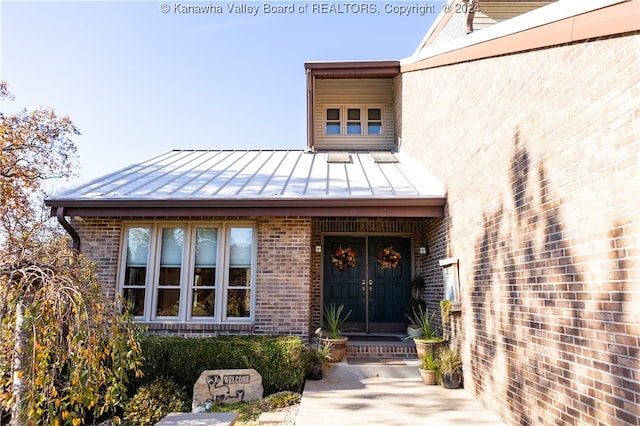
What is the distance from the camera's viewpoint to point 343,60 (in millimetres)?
10648

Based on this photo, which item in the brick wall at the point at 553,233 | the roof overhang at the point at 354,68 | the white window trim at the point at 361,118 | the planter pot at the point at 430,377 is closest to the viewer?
the brick wall at the point at 553,233

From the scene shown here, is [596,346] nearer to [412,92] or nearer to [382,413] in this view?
[382,413]

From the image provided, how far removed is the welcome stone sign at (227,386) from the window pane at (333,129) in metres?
7.48

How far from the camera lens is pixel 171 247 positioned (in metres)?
7.38

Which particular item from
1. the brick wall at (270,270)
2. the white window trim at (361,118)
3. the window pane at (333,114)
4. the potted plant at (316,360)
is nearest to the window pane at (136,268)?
the brick wall at (270,270)

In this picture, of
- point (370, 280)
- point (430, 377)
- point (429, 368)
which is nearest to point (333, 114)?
point (370, 280)

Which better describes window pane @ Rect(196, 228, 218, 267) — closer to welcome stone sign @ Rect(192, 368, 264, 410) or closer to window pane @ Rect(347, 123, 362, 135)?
welcome stone sign @ Rect(192, 368, 264, 410)

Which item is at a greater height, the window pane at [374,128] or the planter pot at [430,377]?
the window pane at [374,128]

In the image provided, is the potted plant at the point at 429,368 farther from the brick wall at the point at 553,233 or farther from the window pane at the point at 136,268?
the window pane at the point at 136,268

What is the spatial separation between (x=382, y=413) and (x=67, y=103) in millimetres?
17681

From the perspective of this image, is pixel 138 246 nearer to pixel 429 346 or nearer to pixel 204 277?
pixel 204 277

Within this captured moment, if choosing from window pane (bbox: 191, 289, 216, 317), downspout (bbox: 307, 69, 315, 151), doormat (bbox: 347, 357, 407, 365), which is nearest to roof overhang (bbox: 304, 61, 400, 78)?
downspout (bbox: 307, 69, 315, 151)

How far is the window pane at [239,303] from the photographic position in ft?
23.6

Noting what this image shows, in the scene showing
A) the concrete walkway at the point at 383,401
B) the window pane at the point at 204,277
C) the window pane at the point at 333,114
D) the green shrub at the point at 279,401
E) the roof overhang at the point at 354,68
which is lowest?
the green shrub at the point at 279,401
